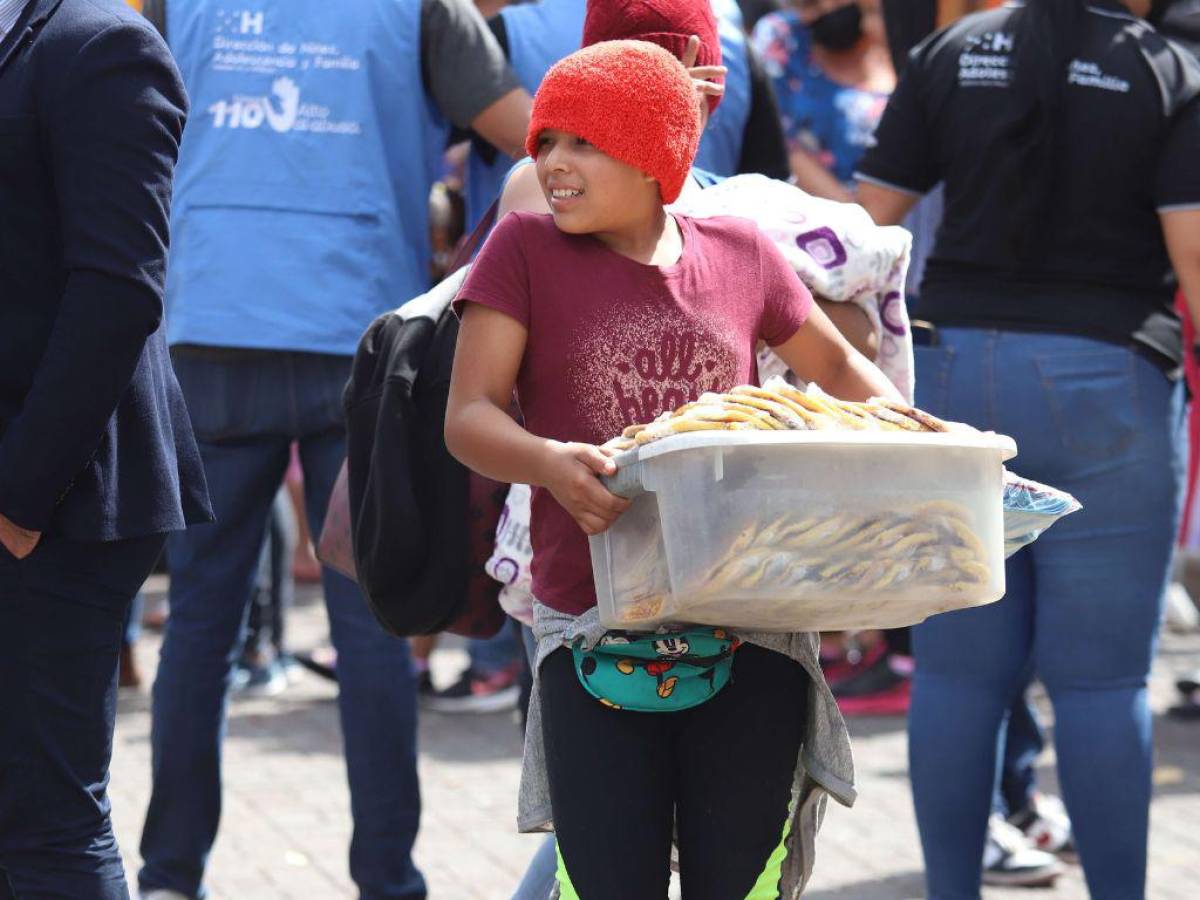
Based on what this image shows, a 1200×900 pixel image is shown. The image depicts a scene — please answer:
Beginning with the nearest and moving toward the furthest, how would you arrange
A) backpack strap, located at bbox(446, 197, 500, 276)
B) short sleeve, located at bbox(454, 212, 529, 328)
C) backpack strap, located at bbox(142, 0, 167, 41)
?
1. short sleeve, located at bbox(454, 212, 529, 328)
2. backpack strap, located at bbox(446, 197, 500, 276)
3. backpack strap, located at bbox(142, 0, 167, 41)

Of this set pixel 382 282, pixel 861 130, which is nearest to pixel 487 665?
pixel 861 130

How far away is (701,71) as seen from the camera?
3393mm

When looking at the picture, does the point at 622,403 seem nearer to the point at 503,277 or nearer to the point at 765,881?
the point at 503,277

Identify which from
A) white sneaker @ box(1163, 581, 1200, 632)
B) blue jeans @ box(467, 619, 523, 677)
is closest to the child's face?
blue jeans @ box(467, 619, 523, 677)

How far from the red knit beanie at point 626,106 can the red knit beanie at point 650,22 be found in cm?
33

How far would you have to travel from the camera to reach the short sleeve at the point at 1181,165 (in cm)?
409

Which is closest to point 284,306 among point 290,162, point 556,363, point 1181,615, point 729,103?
point 290,162

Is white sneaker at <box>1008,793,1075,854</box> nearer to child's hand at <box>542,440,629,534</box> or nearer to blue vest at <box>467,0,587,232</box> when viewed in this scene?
blue vest at <box>467,0,587,232</box>

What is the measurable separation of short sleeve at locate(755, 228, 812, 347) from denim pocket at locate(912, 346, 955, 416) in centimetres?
124

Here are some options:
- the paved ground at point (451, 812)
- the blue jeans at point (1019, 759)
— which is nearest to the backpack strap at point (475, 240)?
the paved ground at point (451, 812)

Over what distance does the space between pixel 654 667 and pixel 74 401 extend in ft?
3.16

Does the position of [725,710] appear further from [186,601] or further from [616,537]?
[186,601]

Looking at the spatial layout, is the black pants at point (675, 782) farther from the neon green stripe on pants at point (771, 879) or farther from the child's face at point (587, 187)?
the child's face at point (587, 187)

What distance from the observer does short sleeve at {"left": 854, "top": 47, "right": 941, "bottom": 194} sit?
4445 millimetres
